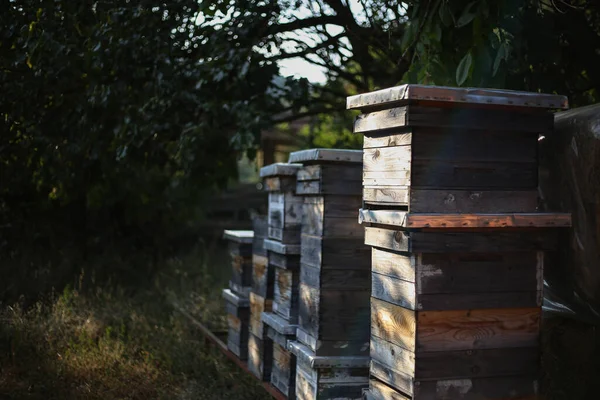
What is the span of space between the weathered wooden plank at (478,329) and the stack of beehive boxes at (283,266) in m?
1.61

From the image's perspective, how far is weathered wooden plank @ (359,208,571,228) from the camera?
3172 mm

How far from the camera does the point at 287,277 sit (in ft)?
16.1

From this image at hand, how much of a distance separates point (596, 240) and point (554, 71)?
1.92 m

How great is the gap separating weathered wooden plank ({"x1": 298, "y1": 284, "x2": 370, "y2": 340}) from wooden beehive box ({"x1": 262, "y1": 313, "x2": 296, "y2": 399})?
0.42 meters

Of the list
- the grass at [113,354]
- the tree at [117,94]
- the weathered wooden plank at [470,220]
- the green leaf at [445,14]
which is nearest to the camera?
the weathered wooden plank at [470,220]

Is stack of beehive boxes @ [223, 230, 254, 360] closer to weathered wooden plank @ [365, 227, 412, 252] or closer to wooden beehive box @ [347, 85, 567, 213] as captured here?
weathered wooden plank @ [365, 227, 412, 252]

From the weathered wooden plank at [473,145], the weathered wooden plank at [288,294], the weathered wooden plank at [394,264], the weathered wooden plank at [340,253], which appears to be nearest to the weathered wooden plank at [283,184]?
the weathered wooden plank at [288,294]

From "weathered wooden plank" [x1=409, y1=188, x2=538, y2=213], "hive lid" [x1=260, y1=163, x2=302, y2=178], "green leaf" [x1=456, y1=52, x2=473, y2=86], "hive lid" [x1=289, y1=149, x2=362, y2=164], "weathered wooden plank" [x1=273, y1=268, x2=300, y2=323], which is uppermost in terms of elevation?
"green leaf" [x1=456, y1=52, x2=473, y2=86]

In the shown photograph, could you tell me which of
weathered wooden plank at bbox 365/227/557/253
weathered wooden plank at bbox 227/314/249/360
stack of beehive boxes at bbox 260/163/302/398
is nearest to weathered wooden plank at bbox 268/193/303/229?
stack of beehive boxes at bbox 260/163/302/398

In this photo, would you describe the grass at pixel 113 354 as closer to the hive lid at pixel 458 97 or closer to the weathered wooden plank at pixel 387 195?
the weathered wooden plank at pixel 387 195

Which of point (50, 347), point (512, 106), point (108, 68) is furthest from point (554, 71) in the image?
point (50, 347)

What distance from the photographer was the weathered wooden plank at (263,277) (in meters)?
5.35

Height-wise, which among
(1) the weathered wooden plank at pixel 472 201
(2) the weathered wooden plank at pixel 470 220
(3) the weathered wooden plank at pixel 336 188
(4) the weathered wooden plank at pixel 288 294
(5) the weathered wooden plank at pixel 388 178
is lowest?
(4) the weathered wooden plank at pixel 288 294

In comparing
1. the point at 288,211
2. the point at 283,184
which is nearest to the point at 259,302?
the point at 288,211
